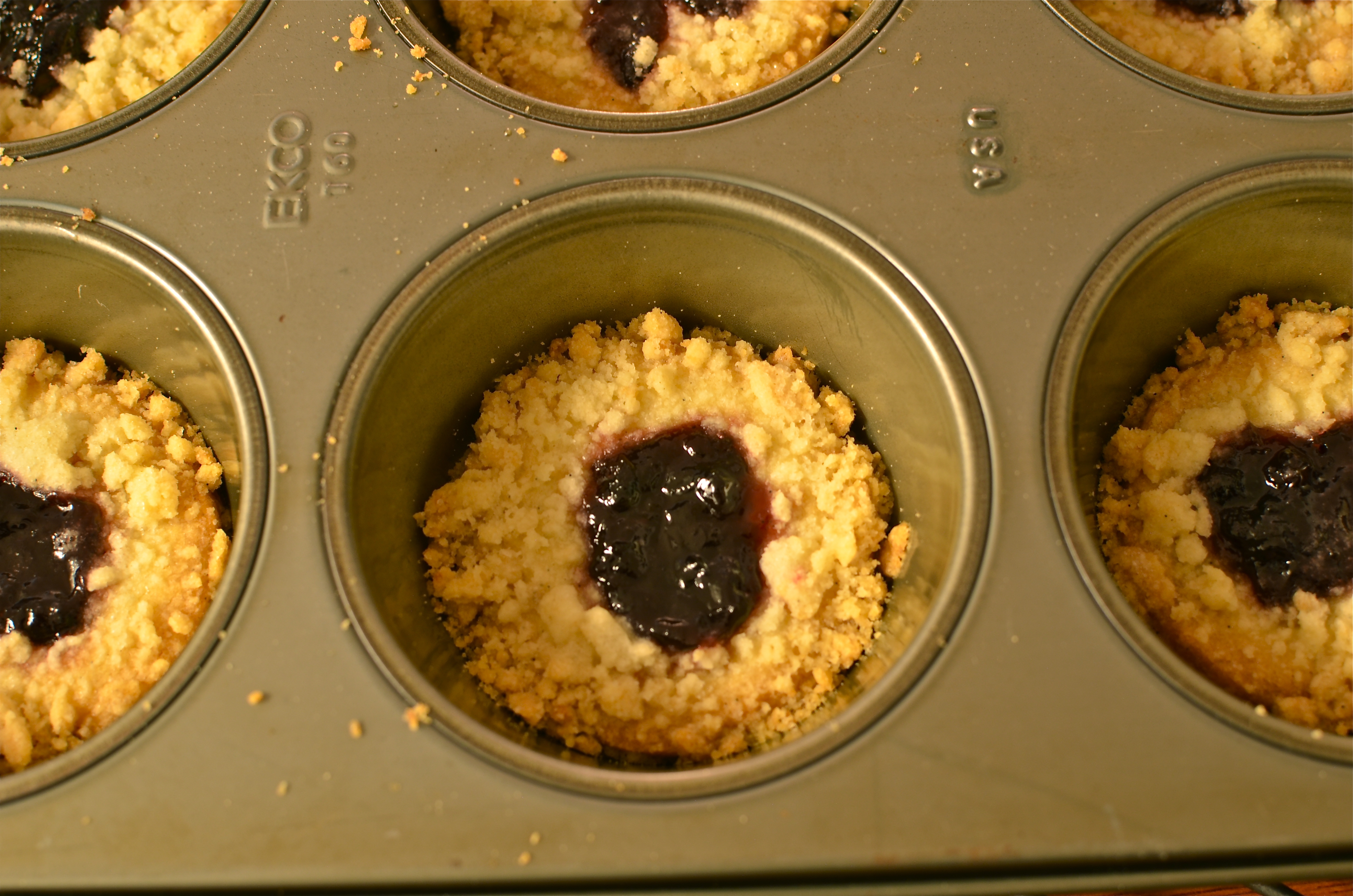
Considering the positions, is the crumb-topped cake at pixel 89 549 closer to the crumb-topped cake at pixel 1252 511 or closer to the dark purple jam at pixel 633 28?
the dark purple jam at pixel 633 28

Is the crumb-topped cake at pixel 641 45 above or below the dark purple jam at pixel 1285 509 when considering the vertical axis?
above

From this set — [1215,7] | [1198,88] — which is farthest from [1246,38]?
[1198,88]

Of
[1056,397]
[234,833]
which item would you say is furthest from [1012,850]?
[234,833]

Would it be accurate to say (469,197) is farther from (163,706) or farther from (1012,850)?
(1012,850)

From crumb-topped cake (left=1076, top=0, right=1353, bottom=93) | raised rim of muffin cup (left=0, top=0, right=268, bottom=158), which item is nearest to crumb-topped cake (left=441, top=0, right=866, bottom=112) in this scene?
raised rim of muffin cup (left=0, top=0, right=268, bottom=158)

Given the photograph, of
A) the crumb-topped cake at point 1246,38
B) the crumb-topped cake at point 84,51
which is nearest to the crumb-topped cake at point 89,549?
the crumb-topped cake at point 84,51

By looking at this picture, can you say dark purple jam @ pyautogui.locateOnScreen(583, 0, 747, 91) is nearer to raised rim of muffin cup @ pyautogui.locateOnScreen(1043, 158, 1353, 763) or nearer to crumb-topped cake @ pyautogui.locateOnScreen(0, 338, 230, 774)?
raised rim of muffin cup @ pyautogui.locateOnScreen(1043, 158, 1353, 763)
